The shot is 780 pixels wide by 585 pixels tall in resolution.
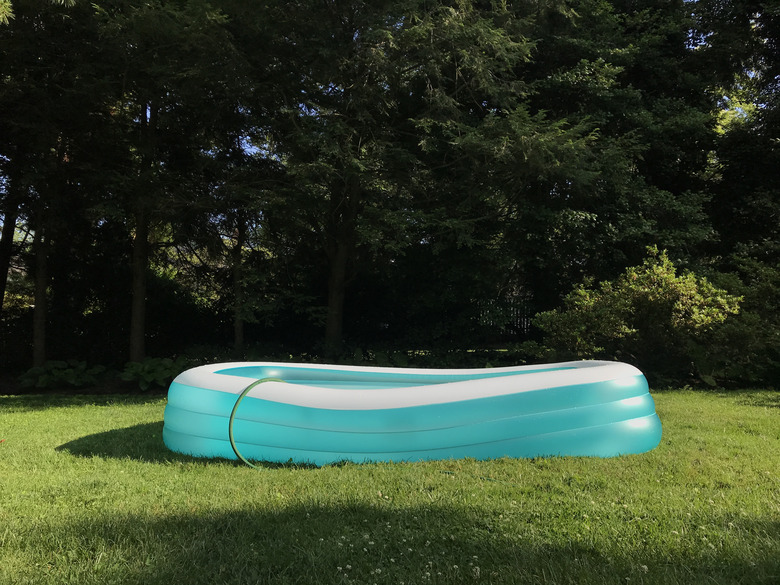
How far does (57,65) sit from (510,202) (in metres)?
9.01

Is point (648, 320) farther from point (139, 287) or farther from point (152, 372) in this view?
point (139, 287)

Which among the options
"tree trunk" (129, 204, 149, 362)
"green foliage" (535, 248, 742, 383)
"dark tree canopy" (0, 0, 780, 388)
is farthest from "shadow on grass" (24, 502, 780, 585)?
"tree trunk" (129, 204, 149, 362)

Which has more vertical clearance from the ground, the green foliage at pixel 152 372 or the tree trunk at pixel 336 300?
the tree trunk at pixel 336 300

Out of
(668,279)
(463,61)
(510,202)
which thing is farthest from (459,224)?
(668,279)

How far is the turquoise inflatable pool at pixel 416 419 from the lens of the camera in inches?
172

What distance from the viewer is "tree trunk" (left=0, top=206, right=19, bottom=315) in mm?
11454

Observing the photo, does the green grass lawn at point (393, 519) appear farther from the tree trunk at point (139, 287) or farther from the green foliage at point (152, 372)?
the tree trunk at point (139, 287)

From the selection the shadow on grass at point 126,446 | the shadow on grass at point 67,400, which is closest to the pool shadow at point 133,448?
the shadow on grass at point 126,446

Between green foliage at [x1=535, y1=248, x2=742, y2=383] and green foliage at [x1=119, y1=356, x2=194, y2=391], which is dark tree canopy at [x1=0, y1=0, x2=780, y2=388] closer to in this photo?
green foliage at [x1=535, y1=248, x2=742, y2=383]

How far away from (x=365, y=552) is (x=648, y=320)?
27.1 feet

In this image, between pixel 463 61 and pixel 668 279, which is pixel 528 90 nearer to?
pixel 463 61

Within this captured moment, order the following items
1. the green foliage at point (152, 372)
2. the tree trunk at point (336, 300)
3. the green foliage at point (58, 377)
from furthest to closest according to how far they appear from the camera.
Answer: the tree trunk at point (336, 300), the green foliage at point (58, 377), the green foliage at point (152, 372)

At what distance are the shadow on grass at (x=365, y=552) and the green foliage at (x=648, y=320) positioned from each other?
6.58m

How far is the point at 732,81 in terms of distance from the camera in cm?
1294
